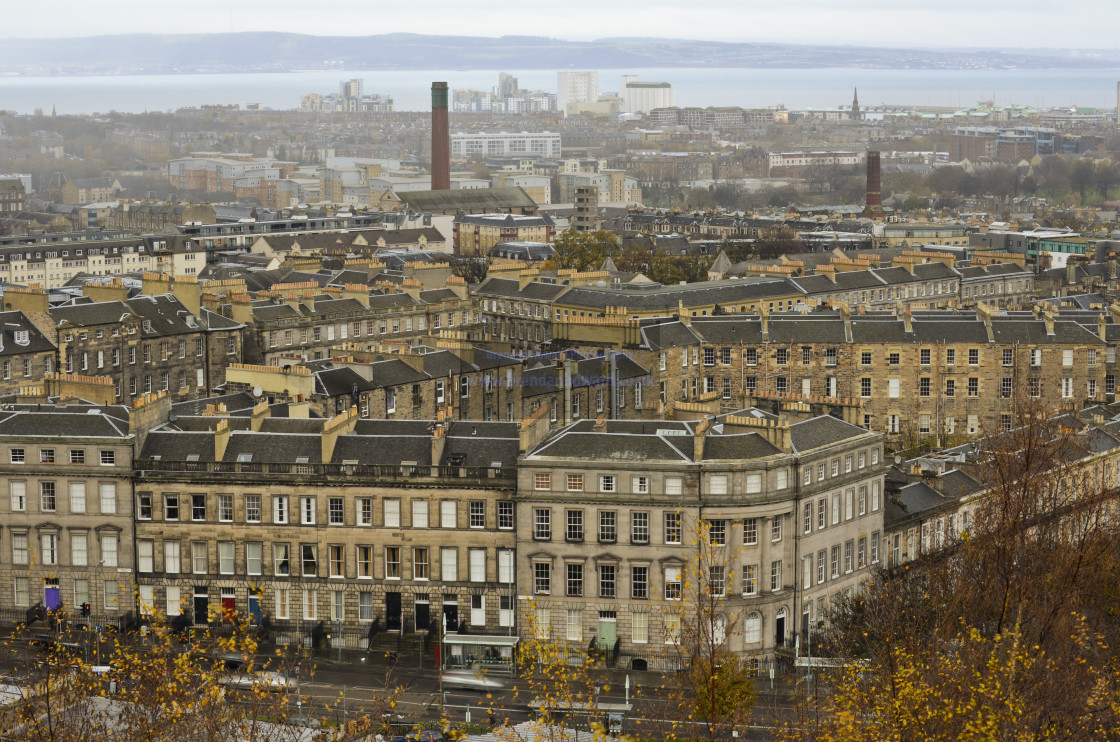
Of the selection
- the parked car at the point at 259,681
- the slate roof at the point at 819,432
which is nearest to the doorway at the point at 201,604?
the parked car at the point at 259,681

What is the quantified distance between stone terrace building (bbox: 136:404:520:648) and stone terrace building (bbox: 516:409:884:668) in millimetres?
1640

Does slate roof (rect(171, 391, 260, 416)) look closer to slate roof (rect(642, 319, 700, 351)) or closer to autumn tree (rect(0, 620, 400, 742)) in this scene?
autumn tree (rect(0, 620, 400, 742))

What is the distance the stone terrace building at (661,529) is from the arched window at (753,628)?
0.03 m

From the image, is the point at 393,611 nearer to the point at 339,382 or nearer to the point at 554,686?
the point at 554,686

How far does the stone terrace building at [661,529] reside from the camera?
6297 centimetres

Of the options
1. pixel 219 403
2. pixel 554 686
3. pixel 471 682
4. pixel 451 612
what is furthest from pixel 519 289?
pixel 554 686

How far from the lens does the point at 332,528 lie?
65938mm

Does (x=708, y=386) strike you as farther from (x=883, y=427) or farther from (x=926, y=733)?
(x=926, y=733)

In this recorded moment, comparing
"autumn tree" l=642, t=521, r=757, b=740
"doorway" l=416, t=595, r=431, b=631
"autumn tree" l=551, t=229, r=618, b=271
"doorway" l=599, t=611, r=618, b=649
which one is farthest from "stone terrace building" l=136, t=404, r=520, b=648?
"autumn tree" l=551, t=229, r=618, b=271

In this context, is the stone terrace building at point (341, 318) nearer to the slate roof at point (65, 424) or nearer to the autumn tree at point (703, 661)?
the slate roof at point (65, 424)

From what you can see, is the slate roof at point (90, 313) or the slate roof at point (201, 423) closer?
the slate roof at point (201, 423)

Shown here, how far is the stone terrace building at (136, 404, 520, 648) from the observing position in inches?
2569

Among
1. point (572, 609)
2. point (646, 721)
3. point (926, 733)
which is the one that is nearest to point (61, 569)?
point (572, 609)

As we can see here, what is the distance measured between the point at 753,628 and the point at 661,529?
4478mm
